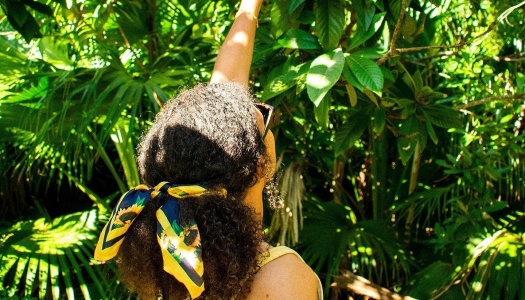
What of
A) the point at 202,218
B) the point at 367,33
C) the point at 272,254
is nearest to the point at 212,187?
the point at 202,218

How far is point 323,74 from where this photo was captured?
1514 millimetres

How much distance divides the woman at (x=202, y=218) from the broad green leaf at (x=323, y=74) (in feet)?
0.88

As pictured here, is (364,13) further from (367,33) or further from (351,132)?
(351,132)

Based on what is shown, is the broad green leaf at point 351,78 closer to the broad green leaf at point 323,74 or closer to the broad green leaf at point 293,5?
the broad green leaf at point 323,74

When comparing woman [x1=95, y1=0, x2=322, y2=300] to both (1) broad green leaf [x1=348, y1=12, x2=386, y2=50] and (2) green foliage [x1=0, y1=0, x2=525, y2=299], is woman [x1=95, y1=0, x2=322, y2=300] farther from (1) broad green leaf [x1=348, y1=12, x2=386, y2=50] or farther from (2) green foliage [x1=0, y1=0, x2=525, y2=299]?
(2) green foliage [x1=0, y1=0, x2=525, y2=299]

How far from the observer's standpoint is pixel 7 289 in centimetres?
255

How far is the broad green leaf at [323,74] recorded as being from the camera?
1461mm

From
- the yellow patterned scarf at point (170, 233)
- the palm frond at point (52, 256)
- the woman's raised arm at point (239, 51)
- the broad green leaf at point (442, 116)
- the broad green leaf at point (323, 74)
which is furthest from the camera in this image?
the palm frond at point (52, 256)

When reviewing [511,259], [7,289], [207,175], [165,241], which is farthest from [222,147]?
[7,289]

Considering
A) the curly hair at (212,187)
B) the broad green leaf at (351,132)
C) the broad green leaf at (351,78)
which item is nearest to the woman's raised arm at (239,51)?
the broad green leaf at (351,78)

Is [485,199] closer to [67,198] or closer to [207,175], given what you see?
[207,175]

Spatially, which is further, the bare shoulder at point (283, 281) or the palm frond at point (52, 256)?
the palm frond at point (52, 256)

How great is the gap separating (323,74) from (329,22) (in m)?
0.22

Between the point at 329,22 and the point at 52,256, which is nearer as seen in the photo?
the point at 329,22
